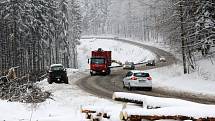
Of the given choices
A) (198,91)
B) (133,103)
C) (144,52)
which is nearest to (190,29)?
(198,91)

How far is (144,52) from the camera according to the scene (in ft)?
340

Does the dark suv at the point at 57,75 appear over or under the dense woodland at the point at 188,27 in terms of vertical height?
under

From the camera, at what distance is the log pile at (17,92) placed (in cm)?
1800

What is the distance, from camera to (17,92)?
18.6m

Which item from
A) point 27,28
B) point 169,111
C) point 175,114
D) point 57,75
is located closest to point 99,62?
point 57,75

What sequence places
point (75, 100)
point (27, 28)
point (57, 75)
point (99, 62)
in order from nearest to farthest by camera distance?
point (75, 100) → point (57, 75) → point (99, 62) → point (27, 28)

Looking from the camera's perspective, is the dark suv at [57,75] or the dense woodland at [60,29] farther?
the dark suv at [57,75]

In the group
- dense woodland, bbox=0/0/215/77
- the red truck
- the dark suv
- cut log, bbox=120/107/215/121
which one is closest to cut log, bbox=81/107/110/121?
cut log, bbox=120/107/215/121

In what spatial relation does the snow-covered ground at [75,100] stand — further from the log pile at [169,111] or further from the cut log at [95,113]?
the log pile at [169,111]

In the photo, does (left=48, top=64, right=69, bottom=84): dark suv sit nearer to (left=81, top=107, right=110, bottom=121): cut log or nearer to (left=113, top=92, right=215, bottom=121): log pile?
(left=81, top=107, right=110, bottom=121): cut log

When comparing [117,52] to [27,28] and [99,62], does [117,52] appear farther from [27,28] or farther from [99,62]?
[99,62]

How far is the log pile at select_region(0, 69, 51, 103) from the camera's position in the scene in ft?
59.1

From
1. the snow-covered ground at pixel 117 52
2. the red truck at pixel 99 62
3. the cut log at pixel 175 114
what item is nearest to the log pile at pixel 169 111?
the cut log at pixel 175 114

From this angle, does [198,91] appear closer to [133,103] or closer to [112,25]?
[133,103]
